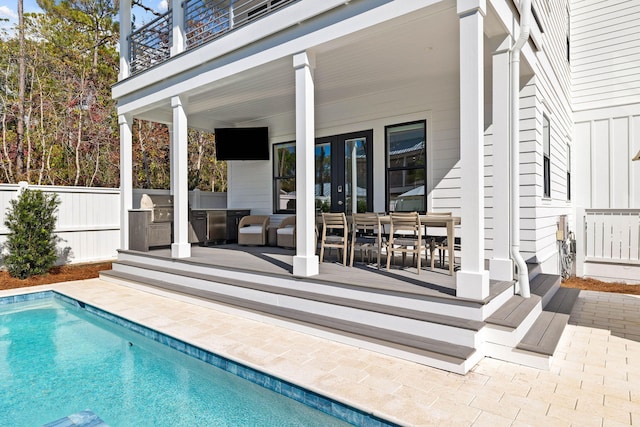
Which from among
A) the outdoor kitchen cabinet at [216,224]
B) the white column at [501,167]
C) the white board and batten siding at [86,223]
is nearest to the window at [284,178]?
the outdoor kitchen cabinet at [216,224]

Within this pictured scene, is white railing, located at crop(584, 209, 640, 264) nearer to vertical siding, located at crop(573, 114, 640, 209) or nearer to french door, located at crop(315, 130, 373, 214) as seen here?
vertical siding, located at crop(573, 114, 640, 209)

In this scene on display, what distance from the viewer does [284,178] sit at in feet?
28.6

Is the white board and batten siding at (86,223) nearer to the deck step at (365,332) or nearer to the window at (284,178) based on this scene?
the window at (284,178)

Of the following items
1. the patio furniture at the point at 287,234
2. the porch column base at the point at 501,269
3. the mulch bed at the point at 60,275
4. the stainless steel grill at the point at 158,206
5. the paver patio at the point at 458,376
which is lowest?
the paver patio at the point at 458,376

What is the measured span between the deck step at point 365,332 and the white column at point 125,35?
484 cm

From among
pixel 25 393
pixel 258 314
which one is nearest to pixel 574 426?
pixel 258 314

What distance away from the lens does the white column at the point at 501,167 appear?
13.3 ft

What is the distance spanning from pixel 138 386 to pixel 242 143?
6435 mm

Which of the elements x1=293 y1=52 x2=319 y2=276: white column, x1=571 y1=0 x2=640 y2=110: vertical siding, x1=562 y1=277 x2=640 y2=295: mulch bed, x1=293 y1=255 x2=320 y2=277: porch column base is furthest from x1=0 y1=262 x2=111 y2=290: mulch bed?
x1=571 y1=0 x2=640 y2=110: vertical siding

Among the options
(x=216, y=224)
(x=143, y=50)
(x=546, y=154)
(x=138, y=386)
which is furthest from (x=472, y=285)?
(x=143, y=50)

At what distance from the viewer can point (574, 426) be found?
2.30 m

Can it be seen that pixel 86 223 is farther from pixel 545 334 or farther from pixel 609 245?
pixel 609 245

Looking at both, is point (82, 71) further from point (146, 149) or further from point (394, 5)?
point (394, 5)

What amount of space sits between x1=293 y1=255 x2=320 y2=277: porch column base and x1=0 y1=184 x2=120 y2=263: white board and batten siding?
657 centimetres
